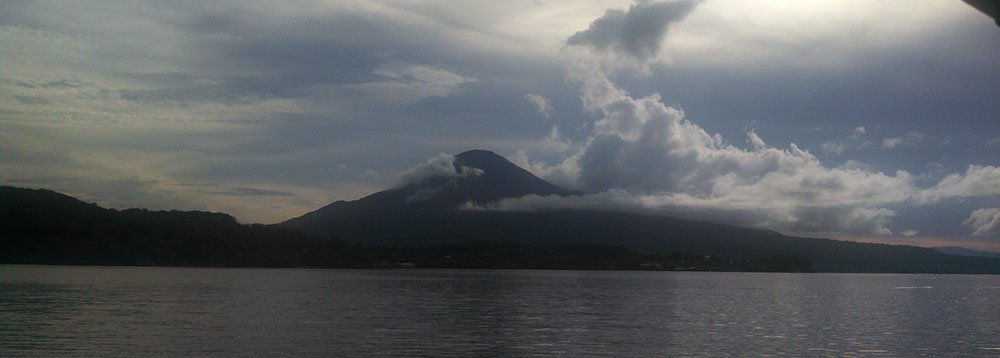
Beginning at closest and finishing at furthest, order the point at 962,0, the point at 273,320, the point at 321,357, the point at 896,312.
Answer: the point at 962,0 < the point at 321,357 < the point at 273,320 < the point at 896,312

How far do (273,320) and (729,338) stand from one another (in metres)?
28.4

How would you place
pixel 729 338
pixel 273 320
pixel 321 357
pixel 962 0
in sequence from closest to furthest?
1. pixel 962 0
2. pixel 321 357
3. pixel 729 338
4. pixel 273 320

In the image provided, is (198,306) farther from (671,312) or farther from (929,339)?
(929,339)

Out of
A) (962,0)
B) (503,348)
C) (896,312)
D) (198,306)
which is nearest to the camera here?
(962,0)

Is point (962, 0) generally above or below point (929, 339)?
above

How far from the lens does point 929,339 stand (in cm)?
Answer: 5194

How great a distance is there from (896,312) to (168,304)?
62947mm

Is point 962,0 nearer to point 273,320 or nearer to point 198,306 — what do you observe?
point 273,320

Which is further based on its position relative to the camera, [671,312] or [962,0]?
[671,312]

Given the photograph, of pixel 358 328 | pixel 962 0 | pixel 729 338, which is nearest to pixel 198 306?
pixel 358 328

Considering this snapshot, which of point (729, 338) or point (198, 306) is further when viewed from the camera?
point (198, 306)

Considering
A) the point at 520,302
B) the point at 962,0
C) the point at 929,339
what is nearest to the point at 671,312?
the point at 520,302

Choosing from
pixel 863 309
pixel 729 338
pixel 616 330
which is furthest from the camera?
pixel 863 309

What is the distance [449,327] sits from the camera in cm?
5438
